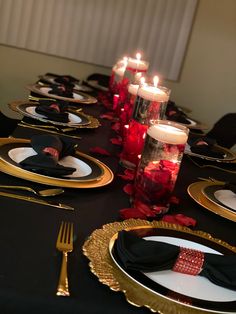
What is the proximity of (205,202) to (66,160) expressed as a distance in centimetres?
39

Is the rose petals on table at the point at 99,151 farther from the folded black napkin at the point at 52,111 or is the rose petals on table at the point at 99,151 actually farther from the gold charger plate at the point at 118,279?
the gold charger plate at the point at 118,279

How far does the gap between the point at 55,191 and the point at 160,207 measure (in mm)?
251

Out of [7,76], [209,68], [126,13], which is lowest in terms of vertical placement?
[7,76]

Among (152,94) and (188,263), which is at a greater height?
(152,94)

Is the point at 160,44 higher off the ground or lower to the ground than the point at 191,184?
higher

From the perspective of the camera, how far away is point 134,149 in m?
1.37

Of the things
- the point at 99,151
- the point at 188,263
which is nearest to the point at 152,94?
the point at 99,151

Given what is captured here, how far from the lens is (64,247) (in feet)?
2.57

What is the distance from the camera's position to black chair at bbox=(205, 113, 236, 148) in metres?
2.58

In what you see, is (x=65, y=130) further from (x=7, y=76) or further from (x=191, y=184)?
(x=7, y=76)

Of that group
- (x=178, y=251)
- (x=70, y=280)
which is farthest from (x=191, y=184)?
(x=70, y=280)

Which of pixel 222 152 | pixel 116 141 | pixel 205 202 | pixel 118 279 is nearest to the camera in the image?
pixel 118 279

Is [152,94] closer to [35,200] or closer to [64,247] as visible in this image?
[35,200]

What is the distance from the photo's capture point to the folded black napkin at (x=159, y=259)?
735 mm
